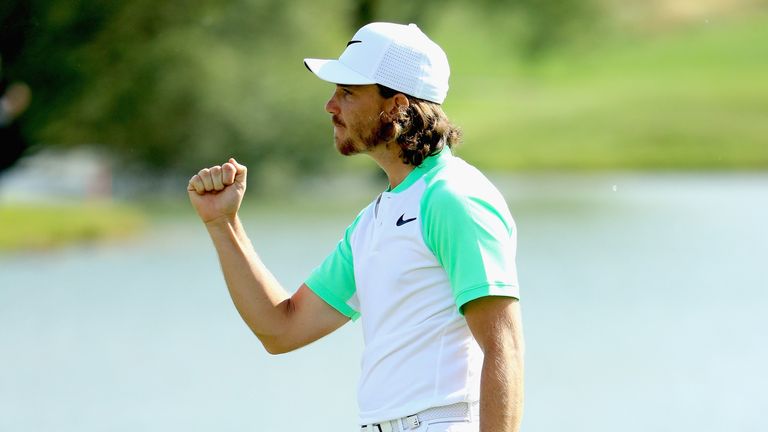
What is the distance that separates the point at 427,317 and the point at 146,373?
9.17m

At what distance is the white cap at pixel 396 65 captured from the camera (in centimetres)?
330

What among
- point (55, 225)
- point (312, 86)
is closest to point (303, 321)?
point (55, 225)

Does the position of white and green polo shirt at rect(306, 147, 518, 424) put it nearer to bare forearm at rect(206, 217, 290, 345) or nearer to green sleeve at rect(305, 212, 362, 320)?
green sleeve at rect(305, 212, 362, 320)

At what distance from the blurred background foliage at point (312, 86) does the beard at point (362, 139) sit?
20622mm


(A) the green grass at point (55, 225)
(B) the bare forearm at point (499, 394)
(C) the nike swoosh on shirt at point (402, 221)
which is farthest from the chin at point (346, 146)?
(A) the green grass at point (55, 225)

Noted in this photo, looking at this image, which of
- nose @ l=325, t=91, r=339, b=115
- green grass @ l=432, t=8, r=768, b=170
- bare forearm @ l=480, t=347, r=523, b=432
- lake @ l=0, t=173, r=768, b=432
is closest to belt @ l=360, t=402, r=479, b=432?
bare forearm @ l=480, t=347, r=523, b=432

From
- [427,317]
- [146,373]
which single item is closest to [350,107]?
[427,317]

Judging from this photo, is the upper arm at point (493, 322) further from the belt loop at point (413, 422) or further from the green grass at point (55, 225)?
the green grass at point (55, 225)

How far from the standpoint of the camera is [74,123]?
102ft

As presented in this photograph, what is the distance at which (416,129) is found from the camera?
10.8 feet

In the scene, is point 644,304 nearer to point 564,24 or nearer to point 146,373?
point 146,373

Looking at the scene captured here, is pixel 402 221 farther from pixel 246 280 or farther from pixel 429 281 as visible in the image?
pixel 246 280

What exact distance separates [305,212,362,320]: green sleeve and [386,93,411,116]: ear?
38 cm

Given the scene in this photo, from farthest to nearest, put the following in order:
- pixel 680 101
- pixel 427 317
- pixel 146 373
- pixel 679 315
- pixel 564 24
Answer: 1. pixel 680 101
2. pixel 564 24
3. pixel 679 315
4. pixel 146 373
5. pixel 427 317
